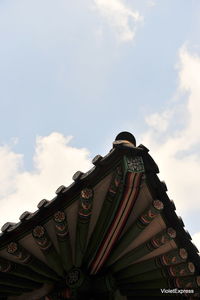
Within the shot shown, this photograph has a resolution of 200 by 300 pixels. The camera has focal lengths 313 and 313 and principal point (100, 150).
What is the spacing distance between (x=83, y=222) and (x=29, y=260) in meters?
1.56

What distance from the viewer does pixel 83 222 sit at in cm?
682

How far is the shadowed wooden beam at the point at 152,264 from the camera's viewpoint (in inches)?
296

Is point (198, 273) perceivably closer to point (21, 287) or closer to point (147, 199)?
point (147, 199)

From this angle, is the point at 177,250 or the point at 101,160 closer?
the point at 101,160

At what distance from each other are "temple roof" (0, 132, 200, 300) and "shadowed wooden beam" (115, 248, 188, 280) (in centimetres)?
2

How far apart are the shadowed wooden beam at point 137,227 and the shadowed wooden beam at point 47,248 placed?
119cm

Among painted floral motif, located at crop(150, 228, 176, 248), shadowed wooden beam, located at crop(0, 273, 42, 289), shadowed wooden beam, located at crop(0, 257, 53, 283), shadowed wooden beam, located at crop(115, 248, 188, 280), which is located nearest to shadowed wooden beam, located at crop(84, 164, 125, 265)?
shadowed wooden beam, located at crop(115, 248, 188, 280)

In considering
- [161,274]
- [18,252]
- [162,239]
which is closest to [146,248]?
[162,239]

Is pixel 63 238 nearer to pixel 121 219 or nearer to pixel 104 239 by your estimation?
pixel 104 239

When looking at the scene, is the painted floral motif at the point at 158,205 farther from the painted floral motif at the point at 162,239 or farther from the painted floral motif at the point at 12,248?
the painted floral motif at the point at 12,248

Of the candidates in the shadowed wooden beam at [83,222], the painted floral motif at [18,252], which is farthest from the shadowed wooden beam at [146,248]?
the painted floral motif at [18,252]

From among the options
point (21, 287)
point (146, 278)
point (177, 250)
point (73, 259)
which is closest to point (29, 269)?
point (21, 287)

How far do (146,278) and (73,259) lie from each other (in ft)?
6.49

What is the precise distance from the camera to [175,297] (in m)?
8.38
